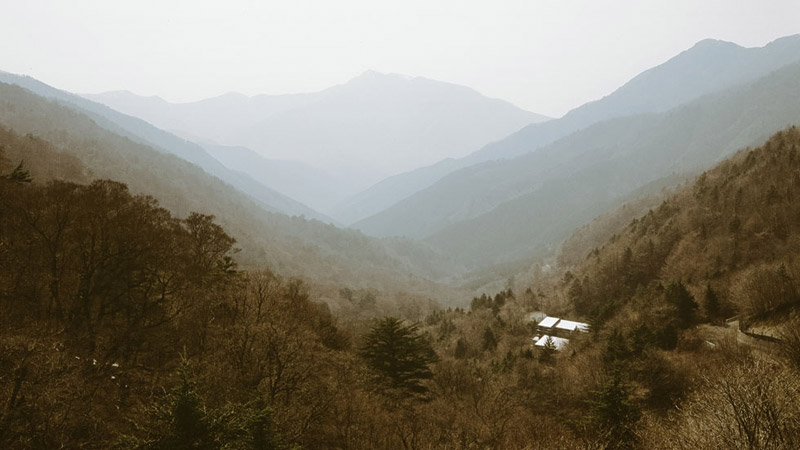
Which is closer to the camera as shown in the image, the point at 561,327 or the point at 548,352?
the point at 548,352

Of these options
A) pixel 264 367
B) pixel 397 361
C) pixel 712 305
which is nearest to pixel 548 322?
pixel 712 305

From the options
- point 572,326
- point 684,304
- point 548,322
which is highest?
point 684,304

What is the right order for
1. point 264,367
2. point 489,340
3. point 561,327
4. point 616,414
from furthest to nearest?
point 489,340 < point 561,327 < point 264,367 < point 616,414

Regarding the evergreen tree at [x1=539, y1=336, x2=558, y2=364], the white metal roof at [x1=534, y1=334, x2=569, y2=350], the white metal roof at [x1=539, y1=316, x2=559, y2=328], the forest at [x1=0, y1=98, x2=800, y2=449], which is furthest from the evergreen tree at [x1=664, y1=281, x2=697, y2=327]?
the white metal roof at [x1=539, y1=316, x2=559, y2=328]

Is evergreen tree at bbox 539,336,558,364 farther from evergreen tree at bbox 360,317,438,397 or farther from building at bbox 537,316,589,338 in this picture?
evergreen tree at bbox 360,317,438,397

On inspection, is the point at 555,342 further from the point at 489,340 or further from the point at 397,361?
the point at 397,361

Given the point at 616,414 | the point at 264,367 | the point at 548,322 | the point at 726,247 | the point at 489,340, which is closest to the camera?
the point at 616,414

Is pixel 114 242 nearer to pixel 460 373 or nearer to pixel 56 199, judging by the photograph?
pixel 56 199
